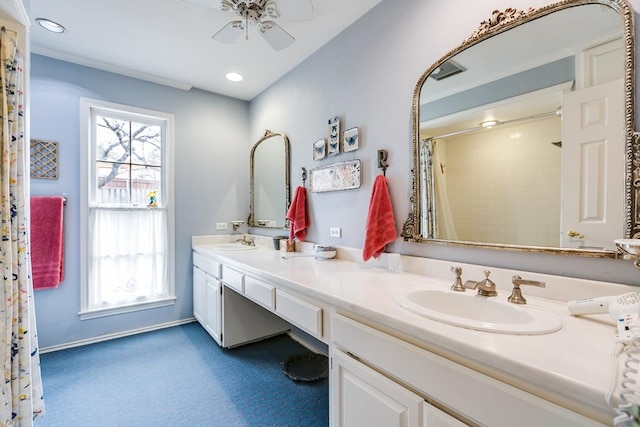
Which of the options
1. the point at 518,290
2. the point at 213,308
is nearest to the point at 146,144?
the point at 213,308

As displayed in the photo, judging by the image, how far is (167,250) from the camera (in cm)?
298

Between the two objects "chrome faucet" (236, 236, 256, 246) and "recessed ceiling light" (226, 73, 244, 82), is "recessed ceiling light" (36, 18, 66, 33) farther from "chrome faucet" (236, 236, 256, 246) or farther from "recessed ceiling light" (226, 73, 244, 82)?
"chrome faucet" (236, 236, 256, 246)

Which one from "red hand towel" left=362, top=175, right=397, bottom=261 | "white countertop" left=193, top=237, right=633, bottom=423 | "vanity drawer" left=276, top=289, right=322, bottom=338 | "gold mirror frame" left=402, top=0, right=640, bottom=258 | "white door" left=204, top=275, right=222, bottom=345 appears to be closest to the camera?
"white countertop" left=193, top=237, right=633, bottom=423

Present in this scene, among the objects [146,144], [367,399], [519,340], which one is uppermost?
[146,144]

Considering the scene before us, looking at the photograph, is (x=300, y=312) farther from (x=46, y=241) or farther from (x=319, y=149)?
(x=46, y=241)

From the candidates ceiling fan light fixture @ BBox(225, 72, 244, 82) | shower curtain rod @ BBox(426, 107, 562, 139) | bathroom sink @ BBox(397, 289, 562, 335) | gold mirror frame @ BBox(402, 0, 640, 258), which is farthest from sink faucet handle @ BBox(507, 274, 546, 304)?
ceiling fan light fixture @ BBox(225, 72, 244, 82)

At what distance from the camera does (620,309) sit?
0.81 m

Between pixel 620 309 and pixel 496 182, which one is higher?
pixel 496 182

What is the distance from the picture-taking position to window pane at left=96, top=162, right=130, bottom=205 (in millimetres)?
2688

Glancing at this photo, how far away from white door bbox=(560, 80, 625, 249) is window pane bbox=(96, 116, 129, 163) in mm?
3348

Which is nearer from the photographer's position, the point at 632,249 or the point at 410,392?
the point at 632,249

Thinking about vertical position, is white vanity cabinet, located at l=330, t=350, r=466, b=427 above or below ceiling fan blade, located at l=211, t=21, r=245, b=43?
below

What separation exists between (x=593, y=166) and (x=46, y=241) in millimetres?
3505

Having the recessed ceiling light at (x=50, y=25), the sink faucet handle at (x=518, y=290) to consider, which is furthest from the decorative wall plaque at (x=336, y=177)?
the recessed ceiling light at (x=50, y=25)
